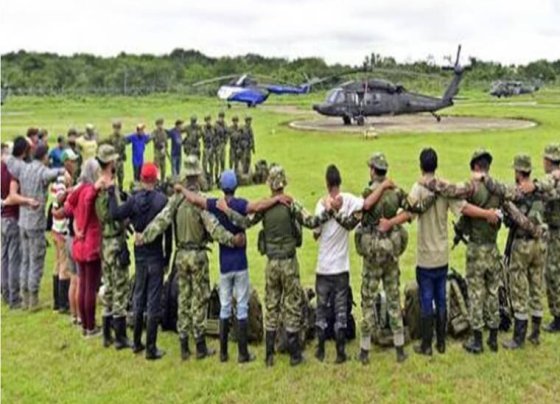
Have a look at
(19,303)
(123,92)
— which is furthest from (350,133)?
(123,92)

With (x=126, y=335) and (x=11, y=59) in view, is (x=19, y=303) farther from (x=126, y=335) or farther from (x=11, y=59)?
(x=11, y=59)

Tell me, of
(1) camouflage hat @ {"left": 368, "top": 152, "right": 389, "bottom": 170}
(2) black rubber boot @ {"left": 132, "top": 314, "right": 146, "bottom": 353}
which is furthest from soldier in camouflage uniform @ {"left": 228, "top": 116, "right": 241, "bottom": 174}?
(1) camouflage hat @ {"left": 368, "top": 152, "right": 389, "bottom": 170}

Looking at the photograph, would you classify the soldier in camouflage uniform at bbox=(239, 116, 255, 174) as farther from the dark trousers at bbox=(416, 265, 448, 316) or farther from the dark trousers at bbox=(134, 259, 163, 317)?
the dark trousers at bbox=(416, 265, 448, 316)

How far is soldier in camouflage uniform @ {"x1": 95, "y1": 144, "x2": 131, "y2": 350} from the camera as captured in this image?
6609mm

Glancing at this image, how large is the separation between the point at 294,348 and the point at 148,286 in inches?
59.8

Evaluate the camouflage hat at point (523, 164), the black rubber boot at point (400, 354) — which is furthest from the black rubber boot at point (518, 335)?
the camouflage hat at point (523, 164)

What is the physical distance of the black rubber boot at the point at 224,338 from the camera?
6392 mm

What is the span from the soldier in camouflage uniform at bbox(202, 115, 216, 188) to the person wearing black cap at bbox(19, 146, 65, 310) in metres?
9.28

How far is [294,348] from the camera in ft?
20.8

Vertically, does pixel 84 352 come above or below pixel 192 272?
below

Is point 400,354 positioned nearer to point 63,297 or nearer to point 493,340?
point 493,340

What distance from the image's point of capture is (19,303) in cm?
817

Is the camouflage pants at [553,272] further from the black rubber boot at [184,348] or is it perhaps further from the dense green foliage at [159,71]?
the dense green foliage at [159,71]

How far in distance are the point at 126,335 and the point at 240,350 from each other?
134cm
